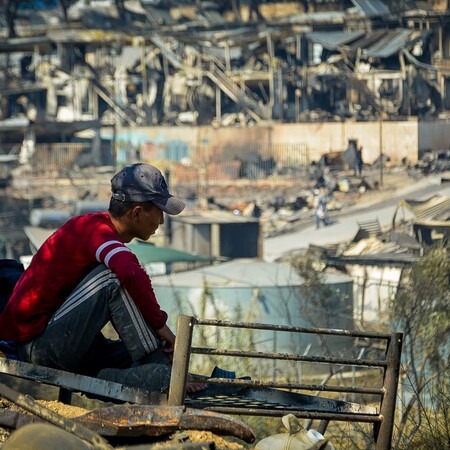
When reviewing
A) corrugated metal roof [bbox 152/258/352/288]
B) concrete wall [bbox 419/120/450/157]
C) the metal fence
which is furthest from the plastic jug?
concrete wall [bbox 419/120/450/157]

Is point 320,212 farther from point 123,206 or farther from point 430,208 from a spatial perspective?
point 123,206

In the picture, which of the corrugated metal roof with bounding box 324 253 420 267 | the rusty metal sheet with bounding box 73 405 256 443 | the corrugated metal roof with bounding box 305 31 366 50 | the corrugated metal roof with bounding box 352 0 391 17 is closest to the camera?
the rusty metal sheet with bounding box 73 405 256 443

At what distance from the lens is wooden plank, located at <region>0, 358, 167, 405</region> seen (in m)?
4.82

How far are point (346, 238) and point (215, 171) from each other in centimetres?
1265

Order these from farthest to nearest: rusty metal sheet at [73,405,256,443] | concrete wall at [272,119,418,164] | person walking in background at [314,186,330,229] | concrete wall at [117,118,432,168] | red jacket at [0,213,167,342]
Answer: concrete wall at [117,118,432,168] < concrete wall at [272,119,418,164] < person walking in background at [314,186,330,229] < red jacket at [0,213,167,342] < rusty metal sheet at [73,405,256,443]

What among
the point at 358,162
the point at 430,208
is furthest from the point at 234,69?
the point at 430,208

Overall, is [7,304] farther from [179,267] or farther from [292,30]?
[292,30]

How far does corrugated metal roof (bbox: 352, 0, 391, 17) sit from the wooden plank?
178 feet

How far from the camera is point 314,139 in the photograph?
4725 cm

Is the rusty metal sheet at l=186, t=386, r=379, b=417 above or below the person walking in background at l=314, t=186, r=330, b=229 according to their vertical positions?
above

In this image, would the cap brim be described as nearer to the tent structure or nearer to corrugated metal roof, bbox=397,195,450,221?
the tent structure

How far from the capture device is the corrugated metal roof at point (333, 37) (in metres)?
54.6

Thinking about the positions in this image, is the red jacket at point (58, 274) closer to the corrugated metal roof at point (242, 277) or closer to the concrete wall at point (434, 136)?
the corrugated metal roof at point (242, 277)

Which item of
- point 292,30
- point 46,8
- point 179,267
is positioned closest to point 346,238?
point 179,267
